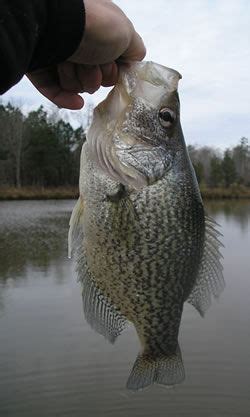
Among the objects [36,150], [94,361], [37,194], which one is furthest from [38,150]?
[94,361]

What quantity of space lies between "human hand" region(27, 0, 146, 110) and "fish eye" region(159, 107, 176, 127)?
0.86 feet

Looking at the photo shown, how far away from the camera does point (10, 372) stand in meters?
7.73

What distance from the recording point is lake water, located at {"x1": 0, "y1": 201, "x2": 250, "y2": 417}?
6855mm

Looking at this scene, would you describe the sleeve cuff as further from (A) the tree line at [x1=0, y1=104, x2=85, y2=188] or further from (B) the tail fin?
(A) the tree line at [x1=0, y1=104, x2=85, y2=188]

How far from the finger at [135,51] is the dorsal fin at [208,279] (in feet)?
2.80

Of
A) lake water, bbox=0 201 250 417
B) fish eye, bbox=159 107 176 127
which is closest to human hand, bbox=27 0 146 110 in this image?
fish eye, bbox=159 107 176 127

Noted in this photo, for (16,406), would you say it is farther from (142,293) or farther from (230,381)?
(142,293)

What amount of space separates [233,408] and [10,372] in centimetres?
312

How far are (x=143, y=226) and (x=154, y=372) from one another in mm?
681

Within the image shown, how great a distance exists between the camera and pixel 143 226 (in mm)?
2350

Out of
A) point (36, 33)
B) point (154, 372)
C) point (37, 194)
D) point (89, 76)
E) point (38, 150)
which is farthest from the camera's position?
point (38, 150)

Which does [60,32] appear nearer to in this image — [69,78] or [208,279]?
[69,78]

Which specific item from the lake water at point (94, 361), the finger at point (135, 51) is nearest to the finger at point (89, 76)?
the finger at point (135, 51)

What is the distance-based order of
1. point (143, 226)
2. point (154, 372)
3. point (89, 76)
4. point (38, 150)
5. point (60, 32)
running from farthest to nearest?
point (38, 150), point (89, 76), point (154, 372), point (143, 226), point (60, 32)
